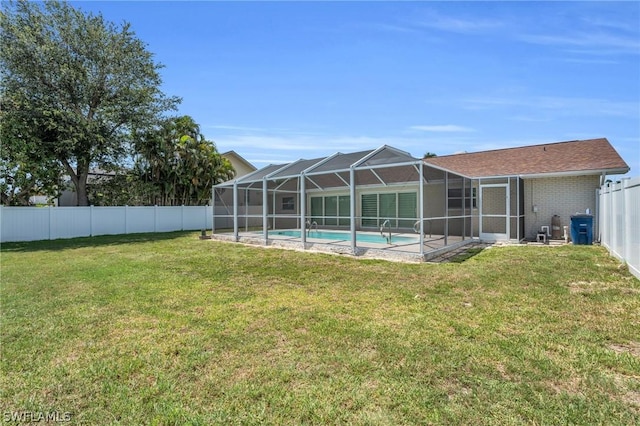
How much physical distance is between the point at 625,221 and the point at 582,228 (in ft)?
16.3

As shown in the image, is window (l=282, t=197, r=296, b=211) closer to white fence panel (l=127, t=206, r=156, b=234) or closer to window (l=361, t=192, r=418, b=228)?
window (l=361, t=192, r=418, b=228)

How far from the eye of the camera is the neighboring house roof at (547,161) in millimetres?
11594

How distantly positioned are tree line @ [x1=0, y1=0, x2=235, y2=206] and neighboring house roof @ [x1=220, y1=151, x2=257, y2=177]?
577 cm

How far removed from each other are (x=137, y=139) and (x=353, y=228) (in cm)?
1598

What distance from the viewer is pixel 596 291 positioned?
215 inches

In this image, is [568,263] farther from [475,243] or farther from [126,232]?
[126,232]

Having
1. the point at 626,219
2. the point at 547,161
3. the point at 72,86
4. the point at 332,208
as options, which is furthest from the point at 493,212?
the point at 72,86

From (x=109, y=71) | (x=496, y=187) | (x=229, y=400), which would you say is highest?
(x=109, y=71)

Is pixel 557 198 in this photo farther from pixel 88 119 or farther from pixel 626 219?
pixel 88 119

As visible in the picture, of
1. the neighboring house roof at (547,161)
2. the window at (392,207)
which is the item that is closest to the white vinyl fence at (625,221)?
the neighboring house roof at (547,161)

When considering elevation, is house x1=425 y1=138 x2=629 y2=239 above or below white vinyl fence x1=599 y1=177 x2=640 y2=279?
above

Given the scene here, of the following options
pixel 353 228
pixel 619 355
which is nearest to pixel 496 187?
pixel 353 228

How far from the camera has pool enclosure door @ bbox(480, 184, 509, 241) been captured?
12678 millimetres

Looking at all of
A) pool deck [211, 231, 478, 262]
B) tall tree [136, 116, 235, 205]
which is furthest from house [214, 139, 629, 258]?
tall tree [136, 116, 235, 205]
